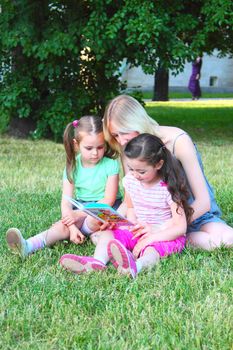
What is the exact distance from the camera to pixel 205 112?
1833 centimetres

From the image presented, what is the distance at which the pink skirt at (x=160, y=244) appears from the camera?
12.8 ft

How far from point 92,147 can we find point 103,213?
1.86 feet

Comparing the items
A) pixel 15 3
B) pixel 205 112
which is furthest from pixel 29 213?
pixel 205 112

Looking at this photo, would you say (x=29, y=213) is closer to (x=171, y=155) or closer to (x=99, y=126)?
(x=99, y=126)

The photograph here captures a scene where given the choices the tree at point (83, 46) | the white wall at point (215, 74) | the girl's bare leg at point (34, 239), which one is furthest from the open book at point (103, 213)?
the white wall at point (215, 74)

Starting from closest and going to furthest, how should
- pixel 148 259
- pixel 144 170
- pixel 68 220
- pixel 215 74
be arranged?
pixel 148 259 < pixel 144 170 < pixel 68 220 < pixel 215 74

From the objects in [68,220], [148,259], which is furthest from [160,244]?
[68,220]

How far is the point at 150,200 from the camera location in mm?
4086

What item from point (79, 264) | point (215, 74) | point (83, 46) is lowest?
point (215, 74)

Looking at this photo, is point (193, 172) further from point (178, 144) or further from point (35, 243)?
point (35, 243)

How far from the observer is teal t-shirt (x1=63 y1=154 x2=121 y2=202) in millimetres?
4539

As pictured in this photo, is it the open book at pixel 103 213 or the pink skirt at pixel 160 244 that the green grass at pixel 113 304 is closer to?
the pink skirt at pixel 160 244

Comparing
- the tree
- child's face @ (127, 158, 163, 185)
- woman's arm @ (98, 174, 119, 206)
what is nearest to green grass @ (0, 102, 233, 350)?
woman's arm @ (98, 174, 119, 206)

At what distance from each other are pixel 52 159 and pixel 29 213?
3302mm
